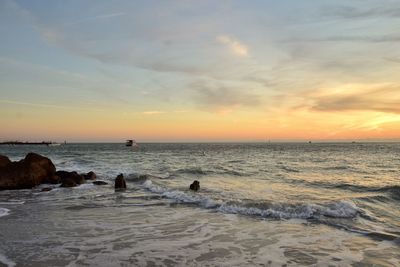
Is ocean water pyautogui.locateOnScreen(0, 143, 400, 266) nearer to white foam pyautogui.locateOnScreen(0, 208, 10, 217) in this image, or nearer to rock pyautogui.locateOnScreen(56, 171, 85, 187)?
white foam pyautogui.locateOnScreen(0, 208, 10, 217)

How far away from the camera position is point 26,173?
23.9m

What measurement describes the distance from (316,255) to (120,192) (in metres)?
13.9

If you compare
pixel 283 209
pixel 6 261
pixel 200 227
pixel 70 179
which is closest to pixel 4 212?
pixel 6 261

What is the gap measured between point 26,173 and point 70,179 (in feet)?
8.67

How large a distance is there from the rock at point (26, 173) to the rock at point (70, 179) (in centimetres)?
71

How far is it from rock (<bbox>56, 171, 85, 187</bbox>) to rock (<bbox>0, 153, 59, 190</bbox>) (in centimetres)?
71

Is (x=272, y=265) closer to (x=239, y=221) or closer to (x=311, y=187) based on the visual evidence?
(x=239, y=221)

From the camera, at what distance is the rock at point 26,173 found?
75.4 ft

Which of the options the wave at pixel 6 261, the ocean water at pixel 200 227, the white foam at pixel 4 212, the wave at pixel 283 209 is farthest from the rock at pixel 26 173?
the wave at pixel 6 261

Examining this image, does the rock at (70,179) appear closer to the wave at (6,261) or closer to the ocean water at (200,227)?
the ocean water at (200,227)

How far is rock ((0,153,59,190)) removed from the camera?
75.4ft

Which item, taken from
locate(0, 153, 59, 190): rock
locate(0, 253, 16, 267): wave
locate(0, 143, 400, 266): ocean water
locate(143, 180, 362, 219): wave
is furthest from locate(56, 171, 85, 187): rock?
locate(0, 253, 16, 267): wave

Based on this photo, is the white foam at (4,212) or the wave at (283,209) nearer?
the white foam at (4,212)

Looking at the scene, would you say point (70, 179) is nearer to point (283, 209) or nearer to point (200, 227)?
point (200, 227)
